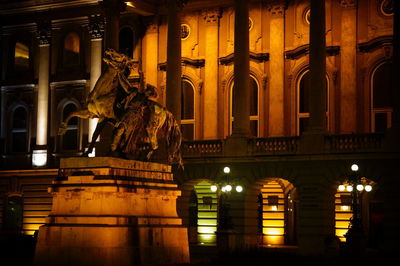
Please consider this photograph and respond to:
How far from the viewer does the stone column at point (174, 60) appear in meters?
53.3

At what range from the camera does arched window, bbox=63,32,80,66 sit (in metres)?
62.8

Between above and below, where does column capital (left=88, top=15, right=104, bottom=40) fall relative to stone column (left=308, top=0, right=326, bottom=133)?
above

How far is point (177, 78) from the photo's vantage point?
53.8 meters

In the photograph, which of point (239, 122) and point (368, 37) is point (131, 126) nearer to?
point (239, 122)

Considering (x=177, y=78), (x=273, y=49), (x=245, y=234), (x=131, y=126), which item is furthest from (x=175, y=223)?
(x=273, y=49)

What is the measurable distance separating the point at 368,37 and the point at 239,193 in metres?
12.3

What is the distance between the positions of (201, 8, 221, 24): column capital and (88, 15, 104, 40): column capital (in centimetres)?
737

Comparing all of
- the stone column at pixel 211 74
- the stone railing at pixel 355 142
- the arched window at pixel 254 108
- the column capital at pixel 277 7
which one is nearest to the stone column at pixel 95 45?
the stone column at pixel 211 74

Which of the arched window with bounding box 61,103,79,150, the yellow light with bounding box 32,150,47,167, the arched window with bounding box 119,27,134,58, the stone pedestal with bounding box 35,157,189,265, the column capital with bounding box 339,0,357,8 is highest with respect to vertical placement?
the column capital with bounding box 339,0,357,8

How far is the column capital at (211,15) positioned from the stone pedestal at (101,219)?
30.1m

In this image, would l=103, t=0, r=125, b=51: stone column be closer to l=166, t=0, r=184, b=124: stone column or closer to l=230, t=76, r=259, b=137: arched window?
l=166, t=0, r=184, b=124: stone column

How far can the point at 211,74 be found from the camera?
58094 millimetres

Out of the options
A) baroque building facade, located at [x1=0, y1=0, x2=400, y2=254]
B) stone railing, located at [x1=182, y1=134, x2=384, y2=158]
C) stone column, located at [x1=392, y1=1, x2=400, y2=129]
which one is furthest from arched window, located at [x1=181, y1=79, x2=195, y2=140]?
stone column, located at [x1=392, y1=1, x2=400, y2=129]

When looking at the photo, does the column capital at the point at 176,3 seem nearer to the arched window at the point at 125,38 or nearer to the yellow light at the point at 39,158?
the arched window at the point at 125,38
